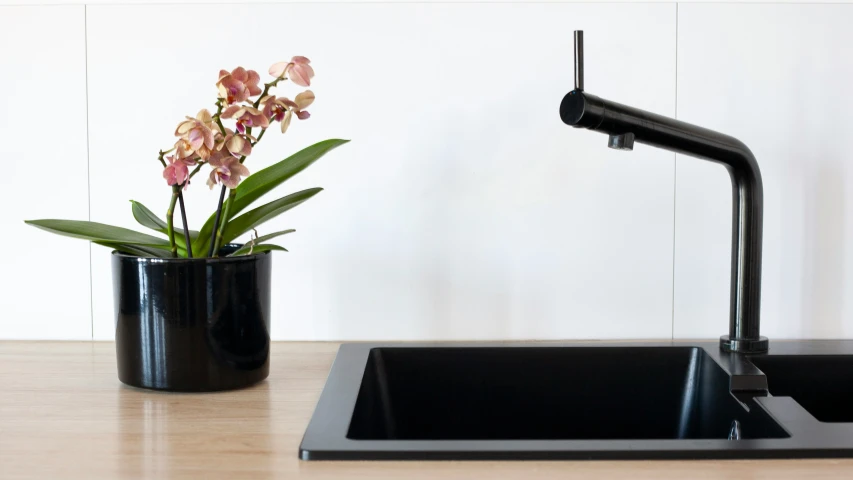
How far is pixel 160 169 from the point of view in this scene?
1.16m

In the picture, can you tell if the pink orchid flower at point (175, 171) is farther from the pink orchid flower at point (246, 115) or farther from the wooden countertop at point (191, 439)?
the wooden countertop at point (191, 439)

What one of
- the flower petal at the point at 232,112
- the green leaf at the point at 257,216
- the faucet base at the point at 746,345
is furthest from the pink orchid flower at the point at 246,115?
the faucet base at the point at 746,345

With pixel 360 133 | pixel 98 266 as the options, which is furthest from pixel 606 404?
pixel 98 266

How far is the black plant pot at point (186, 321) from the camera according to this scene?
88cm

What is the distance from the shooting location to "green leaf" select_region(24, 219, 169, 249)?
0.90 m

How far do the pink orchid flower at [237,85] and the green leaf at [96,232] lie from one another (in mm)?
195

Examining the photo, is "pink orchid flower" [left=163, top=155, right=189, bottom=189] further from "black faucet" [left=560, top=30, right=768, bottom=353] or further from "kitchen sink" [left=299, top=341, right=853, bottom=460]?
"black faucet" [left=560, top=30, right=768, bottom=353]

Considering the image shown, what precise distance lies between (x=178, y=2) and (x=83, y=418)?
0.62 meters

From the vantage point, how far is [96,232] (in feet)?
3.04

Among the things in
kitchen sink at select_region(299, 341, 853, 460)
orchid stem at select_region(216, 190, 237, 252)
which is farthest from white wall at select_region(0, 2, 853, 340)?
orchid stem at select_region(216, 190, 237, 252)

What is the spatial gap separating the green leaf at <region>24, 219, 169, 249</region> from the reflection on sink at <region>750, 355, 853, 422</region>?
79cm

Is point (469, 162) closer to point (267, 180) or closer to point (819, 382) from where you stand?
point (267, 180)

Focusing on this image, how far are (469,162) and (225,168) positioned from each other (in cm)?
41

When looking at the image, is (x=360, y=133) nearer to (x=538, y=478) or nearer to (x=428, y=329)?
(x=428, y=329)
